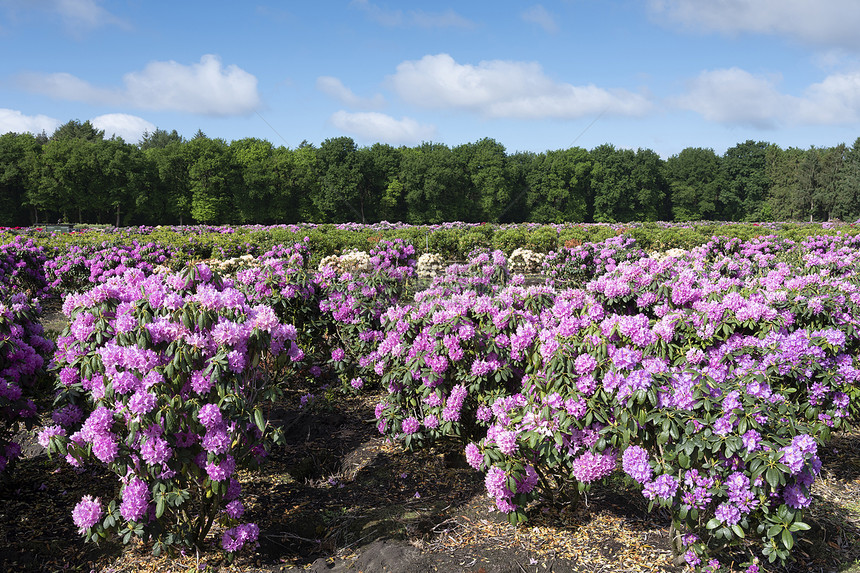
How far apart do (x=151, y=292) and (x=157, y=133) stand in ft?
312

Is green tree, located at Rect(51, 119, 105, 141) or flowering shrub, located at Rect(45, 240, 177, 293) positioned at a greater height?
green tree, located at Rect(51, 119, 105, 141)

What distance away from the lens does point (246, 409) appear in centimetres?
305

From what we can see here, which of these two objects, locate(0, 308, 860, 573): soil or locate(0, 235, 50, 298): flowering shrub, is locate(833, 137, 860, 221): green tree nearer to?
locate(0, 308, 860, 573): soil

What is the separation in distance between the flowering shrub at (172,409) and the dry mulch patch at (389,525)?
35 cm

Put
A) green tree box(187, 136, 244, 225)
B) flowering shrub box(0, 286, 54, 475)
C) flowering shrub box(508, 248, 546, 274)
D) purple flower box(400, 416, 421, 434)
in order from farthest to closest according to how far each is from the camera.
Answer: green tree box(187, 136, 244, 225)
flowering shrub box(508, 248, 546, 274)
purple flower box(400, 416, 421, 434)
flowering shrub box(0, 286, 54, 475)

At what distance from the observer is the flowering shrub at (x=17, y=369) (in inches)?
144

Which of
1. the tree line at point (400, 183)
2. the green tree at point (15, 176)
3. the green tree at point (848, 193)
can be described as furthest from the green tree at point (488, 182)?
the green tree at point (15, 176)

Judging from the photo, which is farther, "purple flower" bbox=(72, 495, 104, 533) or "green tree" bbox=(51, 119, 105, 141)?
"green tree" bbox=(51, 119, 105, 141)

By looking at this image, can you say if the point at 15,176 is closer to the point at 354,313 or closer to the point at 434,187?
the point at 434,187

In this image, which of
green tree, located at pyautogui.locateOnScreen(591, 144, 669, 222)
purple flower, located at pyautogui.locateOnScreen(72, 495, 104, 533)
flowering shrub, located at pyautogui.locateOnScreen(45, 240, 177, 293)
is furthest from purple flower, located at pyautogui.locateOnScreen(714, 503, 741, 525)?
green tree, located at pyautogui.locateOnScreen(591, 144, 669, 222)

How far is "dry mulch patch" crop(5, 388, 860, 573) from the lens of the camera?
317cm

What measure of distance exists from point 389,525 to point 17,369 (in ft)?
8.96

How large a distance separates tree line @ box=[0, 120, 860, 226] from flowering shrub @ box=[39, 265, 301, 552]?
4903 cm

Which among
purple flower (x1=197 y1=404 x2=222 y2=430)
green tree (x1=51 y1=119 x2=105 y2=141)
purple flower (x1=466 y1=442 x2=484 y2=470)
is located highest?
green tree (x1=51 y1=119 x2=105 y2=141)
